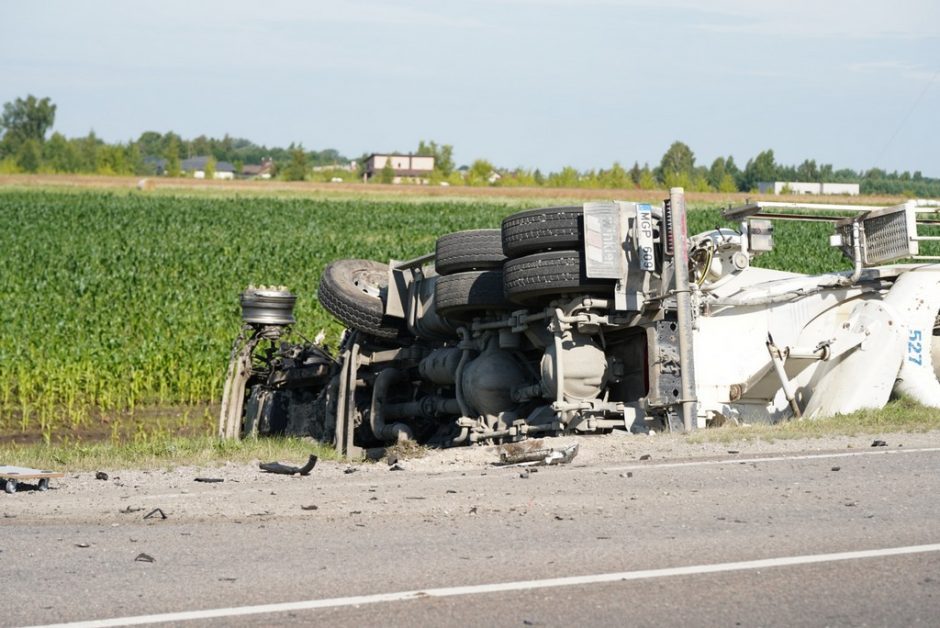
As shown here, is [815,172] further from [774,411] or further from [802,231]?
[774,411]

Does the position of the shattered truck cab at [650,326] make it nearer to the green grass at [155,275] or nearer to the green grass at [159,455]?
the green grass at [159,455]

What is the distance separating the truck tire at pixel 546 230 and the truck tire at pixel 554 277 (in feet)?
0.28

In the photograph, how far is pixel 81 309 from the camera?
1065 inches

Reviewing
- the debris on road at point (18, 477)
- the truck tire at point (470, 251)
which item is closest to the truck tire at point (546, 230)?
the truck tire at point (470, 251)

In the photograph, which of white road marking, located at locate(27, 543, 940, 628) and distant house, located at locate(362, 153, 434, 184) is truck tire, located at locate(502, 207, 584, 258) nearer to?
white road marking, located at locate(27, 543, 940, 628)

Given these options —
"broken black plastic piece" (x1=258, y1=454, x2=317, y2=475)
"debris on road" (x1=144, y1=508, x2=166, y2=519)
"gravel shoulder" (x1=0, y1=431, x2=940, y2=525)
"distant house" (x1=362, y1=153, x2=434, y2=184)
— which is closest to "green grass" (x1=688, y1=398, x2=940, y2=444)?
"gravel shoulder" (x1=0, y1=431, x2=940, y2=525)

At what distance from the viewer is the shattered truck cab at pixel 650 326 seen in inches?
388

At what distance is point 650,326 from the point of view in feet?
32.7

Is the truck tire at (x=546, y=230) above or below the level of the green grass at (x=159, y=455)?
above

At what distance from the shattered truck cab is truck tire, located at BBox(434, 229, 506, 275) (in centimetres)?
1

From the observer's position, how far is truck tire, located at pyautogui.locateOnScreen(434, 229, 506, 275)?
10938mm

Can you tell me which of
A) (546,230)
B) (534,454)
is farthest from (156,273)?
(534,454)

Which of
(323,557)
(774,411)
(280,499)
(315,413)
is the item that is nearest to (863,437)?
(774,411)

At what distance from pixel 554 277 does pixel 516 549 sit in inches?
165
